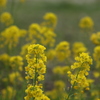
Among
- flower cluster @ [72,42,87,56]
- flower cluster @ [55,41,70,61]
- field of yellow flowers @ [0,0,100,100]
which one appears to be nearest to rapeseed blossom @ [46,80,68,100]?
field of yellow flowers @ [0,0,100,100]

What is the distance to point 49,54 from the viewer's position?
729 centimetres

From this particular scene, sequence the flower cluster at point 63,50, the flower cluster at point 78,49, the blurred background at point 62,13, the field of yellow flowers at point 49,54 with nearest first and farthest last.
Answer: the field of yellow flowers at point 49,54, the flower cluster at point 63,50, the flower cluster at point 78,49, the blurred background at point 62,13

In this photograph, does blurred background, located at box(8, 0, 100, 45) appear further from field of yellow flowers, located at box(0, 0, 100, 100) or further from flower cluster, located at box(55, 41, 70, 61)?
flower cluster, located at box(55, 41, 70, 61)

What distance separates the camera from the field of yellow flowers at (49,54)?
3.71 m

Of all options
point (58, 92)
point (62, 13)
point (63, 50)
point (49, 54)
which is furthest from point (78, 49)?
point (62, 13)

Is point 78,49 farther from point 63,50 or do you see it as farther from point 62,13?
point 62,13

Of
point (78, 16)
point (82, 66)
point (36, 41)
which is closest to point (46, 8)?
point (78, 16)

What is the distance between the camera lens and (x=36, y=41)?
642 centimetres

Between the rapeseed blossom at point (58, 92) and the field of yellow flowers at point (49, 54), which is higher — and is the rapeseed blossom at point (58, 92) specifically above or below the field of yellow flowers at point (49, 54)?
below

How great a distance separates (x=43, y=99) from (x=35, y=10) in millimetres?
12456

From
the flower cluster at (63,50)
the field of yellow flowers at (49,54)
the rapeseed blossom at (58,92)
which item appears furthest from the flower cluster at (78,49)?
the rapeseed blossom at (58,92)

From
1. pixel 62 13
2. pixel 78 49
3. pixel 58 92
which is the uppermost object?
pixel 62 13

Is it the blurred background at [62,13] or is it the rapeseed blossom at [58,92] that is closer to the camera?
the rapeseed blossom at [58,92]

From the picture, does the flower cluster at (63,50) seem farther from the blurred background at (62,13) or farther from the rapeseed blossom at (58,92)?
the blurred background at (62,13)
